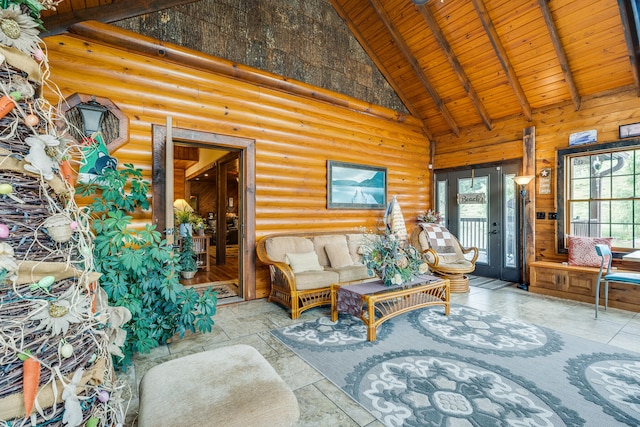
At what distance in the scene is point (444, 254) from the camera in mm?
5496

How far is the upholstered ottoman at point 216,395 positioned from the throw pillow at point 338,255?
10.1ft

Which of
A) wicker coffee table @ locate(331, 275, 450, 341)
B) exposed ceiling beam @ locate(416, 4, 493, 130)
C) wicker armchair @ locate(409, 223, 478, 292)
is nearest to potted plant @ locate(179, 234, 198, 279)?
wicker coffee table @ locate(331, 275, 450, 341)

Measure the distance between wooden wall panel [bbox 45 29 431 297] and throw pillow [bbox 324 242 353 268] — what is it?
2.03ft

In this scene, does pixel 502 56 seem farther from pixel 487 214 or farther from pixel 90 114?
pixel 90 114

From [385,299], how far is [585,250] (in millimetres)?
3786

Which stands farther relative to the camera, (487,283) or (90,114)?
(487,283)

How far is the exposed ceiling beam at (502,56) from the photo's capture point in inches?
174

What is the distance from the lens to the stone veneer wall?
12.7ft

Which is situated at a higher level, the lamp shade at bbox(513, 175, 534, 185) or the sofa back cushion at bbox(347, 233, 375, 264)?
the lamp shade at bbox(513, 175, 534, 185)

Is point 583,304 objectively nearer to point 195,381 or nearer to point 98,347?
point 195,381

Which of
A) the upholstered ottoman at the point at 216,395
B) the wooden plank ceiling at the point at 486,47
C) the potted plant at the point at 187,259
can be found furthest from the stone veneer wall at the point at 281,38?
the upholstered ottoman at the point at 216,395

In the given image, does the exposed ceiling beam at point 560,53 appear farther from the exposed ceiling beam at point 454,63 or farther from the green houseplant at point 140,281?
the green houseplant at point 140,281

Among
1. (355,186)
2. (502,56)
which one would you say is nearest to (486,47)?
(502,56)

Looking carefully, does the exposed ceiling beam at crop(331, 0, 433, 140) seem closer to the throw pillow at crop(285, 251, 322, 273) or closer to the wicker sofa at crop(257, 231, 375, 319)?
the wicker sofa at crop(257, 231, 375, 319)
